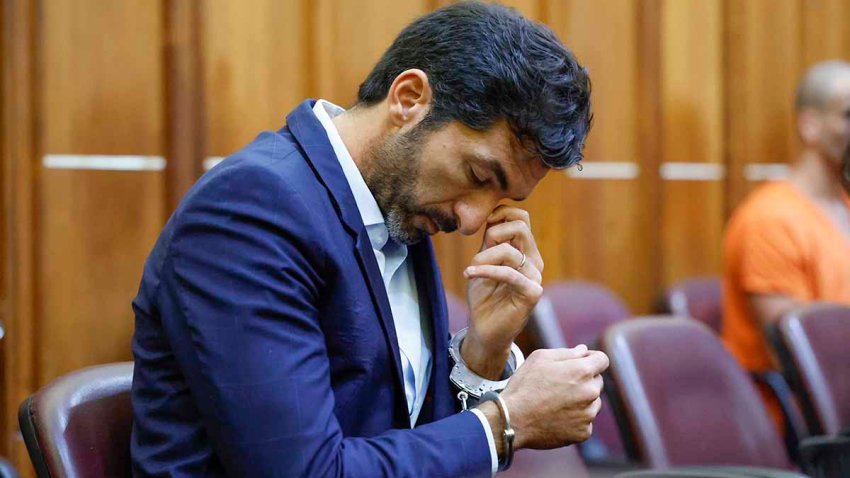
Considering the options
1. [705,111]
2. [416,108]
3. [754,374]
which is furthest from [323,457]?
[705,111]

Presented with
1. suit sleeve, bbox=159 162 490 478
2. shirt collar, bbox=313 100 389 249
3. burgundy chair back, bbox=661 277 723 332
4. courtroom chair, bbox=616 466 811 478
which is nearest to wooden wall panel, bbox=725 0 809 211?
burgundy chair back, bbox=661 277 723 332

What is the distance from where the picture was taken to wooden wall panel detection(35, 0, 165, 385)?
2699mm

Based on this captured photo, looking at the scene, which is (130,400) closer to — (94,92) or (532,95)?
(532,95)

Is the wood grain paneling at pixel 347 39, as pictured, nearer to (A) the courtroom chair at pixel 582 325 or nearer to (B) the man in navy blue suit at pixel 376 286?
(A) the courtroom chair at pixel 582 325

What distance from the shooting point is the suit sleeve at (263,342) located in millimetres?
1235

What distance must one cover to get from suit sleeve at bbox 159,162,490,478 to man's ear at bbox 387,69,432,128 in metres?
0.21

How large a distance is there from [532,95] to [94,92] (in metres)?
1.69

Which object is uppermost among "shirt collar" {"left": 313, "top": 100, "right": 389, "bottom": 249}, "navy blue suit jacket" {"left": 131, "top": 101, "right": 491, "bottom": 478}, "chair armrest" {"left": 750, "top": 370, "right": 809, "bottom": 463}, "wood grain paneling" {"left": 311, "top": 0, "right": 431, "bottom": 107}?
"wood grain paneling" {"left": 311, "top": 0, "right": 431, "bottom": 107}

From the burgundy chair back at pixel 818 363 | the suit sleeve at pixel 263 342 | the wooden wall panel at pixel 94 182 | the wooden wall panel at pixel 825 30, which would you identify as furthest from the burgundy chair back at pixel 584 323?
the wooden wall panel at pixel 825 30

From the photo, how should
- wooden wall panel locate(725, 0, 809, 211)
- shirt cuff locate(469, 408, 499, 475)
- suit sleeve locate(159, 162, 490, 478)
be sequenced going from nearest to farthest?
suit sleeve locate(159, 162, 490, 478) → shirt cuff locate(469, 408, 499, 475) → wooden wall panel locate(725, 0, 809, 211)

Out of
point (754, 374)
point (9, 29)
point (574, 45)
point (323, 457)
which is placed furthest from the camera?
point (574, 45)

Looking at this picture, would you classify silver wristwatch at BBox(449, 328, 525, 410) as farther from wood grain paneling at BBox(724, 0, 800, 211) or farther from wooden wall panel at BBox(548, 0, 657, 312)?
wood grain paneling at BBox(724, 0, 800, 211)

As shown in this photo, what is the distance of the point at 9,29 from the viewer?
8.63 feet

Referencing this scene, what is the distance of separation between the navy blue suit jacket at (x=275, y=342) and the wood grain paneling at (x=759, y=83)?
3.56 meters
